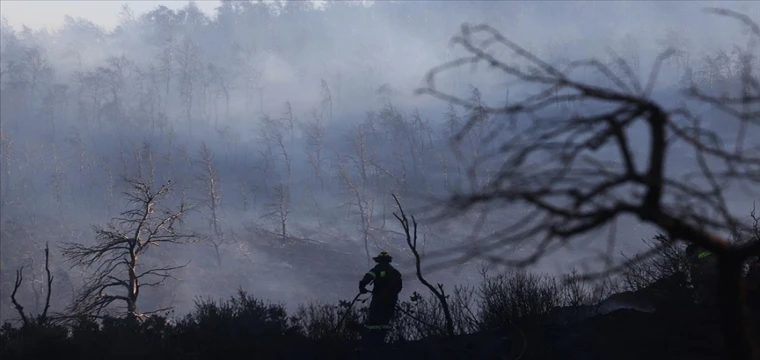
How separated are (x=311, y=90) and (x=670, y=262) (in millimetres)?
80116

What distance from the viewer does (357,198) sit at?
5866 centimetres

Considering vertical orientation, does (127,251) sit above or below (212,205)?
below

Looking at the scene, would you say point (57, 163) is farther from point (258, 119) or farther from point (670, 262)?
point (670, 262)

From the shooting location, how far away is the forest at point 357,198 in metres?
2.87

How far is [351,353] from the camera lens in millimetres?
Answer: 10859

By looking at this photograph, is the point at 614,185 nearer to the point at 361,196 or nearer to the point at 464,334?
the point at 464,334


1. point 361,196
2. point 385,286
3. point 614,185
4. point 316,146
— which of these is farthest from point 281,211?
point 614,185

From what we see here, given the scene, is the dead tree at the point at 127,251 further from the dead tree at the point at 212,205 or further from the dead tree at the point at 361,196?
the dead tree at the point at 361,196

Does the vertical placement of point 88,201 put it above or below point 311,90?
below

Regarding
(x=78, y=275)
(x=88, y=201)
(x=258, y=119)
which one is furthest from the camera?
(x=258, y=119)

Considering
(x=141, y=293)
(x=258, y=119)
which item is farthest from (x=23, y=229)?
(x=258, y=119)

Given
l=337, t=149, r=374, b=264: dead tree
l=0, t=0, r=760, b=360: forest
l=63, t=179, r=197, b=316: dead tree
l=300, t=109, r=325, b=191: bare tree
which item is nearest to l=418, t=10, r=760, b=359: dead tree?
l=0, t=0, r=760, b=360: forest

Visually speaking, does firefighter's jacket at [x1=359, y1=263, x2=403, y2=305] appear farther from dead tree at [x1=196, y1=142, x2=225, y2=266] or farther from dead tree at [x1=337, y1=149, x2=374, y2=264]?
dead tree at [x1=196, y1=142, x2=225, y2=266]

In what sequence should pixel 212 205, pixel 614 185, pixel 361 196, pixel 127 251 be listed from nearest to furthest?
1. pixel 614 185
2. pixel 127 251
3. pixel 212 205
4. pixel 361 196
